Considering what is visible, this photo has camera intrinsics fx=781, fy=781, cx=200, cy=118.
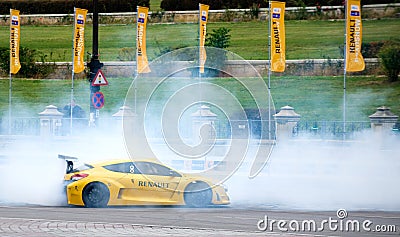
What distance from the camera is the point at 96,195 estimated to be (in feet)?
48.8

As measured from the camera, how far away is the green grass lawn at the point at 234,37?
155 feet

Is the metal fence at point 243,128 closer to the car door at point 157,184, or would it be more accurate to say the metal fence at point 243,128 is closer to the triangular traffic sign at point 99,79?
the triangular traffic sign at point 99,79

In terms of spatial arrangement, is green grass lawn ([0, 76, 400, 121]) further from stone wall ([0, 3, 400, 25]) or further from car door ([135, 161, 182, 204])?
car door ([135, 161, 182, 204])

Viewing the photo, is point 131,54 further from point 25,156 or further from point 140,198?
point 140,198

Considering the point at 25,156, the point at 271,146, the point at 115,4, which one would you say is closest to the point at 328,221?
the point at 271,146

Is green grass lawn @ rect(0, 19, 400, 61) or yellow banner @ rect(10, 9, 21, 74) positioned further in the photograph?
green grass lawn @ rect(0, 19, 400, 61)

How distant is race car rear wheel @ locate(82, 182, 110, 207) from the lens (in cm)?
1482

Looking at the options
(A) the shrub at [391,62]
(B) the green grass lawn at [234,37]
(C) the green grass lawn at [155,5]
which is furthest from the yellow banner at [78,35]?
(C) the green grass lawn at [155,5]

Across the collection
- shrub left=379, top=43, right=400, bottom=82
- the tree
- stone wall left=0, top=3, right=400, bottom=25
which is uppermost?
stone wall left=0, top=3, right=400, bottom=25

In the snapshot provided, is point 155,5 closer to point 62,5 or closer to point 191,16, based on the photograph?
point 191,16

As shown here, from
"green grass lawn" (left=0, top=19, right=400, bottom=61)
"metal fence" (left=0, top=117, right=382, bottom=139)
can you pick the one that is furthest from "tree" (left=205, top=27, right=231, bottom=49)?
"metal fence" (left=0, top=117, right=382, bottom=139)

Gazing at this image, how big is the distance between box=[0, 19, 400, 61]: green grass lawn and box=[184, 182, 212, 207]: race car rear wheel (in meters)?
31.0

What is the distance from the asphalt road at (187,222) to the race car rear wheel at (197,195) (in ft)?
0.86

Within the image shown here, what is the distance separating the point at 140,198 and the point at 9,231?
4.44m
